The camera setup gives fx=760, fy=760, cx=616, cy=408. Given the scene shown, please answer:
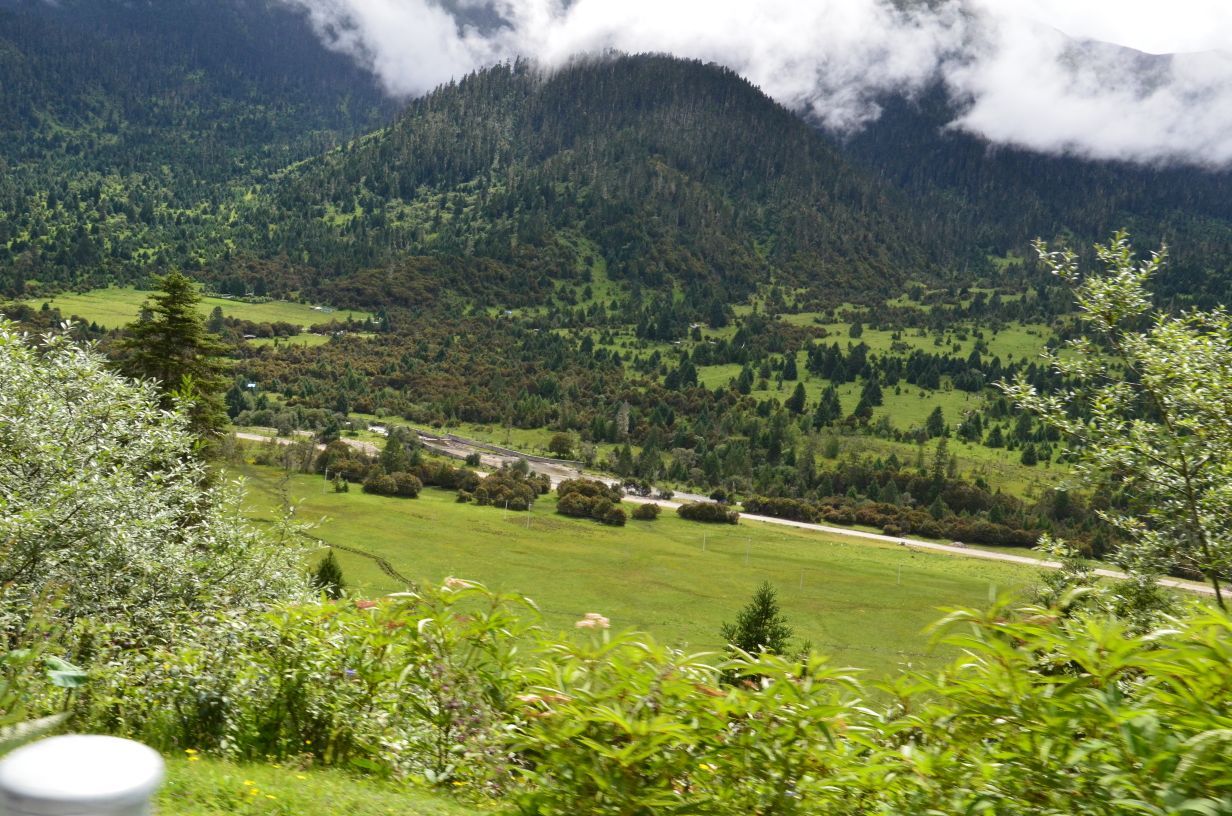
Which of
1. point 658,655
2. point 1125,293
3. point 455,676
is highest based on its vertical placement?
point 1125,293

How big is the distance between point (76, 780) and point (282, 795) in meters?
2.91

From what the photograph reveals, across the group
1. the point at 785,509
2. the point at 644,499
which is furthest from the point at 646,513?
the point at 785,509

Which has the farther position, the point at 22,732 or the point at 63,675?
the point at 63,675

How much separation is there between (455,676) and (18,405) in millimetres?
13617

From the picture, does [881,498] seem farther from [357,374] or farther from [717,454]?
[357,374]

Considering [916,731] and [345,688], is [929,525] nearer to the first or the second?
[345,688]

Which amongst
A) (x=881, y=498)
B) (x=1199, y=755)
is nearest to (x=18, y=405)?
(x=1199, y=755)

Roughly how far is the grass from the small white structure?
242cm

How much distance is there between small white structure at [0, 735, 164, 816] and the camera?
7.80 ft

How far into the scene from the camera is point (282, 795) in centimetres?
496

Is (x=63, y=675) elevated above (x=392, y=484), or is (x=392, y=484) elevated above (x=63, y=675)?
(x=63, y=675)

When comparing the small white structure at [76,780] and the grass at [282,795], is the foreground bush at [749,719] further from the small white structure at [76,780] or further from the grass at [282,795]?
the small white structure at [76,780]

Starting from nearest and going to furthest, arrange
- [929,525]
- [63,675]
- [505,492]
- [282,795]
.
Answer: [282,795] < [63,675] < [505,492] < [929,525]

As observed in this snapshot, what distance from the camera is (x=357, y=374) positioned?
187m
